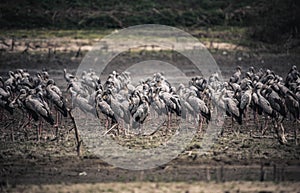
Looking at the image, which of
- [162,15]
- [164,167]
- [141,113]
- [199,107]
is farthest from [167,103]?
[162,15]

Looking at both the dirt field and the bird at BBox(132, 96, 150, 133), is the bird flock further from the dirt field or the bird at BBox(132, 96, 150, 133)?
the dirt field

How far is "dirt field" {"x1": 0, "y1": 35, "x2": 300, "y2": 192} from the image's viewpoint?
44.6ft

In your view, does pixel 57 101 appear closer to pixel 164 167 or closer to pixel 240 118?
pixel 240 118

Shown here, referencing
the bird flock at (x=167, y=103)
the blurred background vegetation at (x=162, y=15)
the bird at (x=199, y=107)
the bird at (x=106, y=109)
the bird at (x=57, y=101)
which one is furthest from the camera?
the blurred background vegetation at (x=162, y=15)

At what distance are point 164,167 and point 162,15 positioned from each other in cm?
2654

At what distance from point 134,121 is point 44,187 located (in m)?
4.87

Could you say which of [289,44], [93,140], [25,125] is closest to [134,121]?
[93,140]

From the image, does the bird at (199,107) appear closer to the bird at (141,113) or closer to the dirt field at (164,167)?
the dirt field at (164,167)

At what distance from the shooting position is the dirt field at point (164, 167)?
13586mm

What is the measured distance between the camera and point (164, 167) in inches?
592

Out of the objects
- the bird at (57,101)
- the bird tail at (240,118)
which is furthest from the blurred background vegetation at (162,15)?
the bird at (57,101)

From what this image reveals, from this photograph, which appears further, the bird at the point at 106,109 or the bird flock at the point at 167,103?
the bird flock at the point at 167,103

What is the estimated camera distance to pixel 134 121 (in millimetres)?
18203

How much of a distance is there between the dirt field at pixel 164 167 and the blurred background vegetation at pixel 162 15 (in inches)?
711
